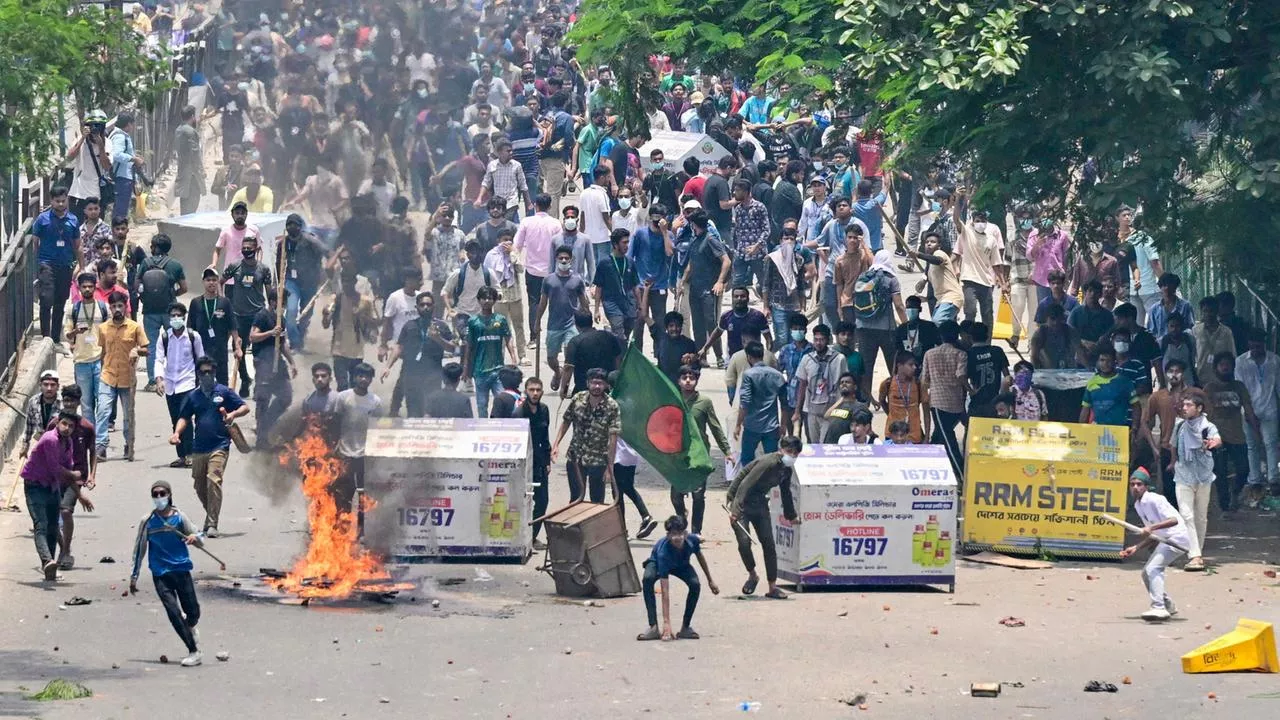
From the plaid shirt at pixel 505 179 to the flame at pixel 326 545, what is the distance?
8.03m

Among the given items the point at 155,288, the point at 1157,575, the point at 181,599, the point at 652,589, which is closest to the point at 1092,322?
the point at 1157,575

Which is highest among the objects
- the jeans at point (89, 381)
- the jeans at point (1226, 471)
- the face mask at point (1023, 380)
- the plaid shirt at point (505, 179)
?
the plaid shirt at point (505, 179)

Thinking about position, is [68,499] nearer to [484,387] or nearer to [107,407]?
[107,407]

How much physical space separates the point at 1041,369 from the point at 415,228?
22.3 ft

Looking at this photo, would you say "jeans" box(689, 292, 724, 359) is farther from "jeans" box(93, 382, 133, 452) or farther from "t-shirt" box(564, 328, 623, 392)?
"jeans" box(93, 382, 133, 452)

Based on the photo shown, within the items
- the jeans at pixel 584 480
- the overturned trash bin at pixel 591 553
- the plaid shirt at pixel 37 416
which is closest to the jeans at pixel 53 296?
the plaid shirt at pixel 37 416

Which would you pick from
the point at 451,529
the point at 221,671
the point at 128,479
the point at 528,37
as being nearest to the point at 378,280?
the point at 128,479

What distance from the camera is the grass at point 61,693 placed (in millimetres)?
14070

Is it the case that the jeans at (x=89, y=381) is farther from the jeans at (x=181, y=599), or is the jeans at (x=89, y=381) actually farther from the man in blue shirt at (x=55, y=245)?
the jeans at (x=181, y=599)

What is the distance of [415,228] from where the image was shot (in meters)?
23.5

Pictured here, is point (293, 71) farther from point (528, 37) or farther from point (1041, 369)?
point (528, 37)

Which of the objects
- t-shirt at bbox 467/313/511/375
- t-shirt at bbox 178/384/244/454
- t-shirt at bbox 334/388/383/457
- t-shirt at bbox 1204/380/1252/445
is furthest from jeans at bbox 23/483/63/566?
t-shirt at bbox 1204/380/1252/445

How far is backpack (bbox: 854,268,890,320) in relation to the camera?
2197 centimetres

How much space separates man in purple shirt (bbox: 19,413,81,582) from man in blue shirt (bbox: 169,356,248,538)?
3.91 ft
